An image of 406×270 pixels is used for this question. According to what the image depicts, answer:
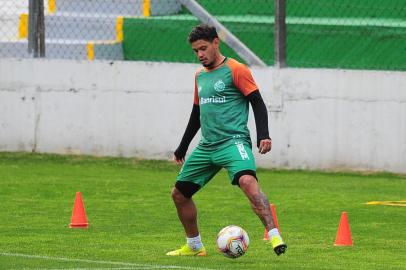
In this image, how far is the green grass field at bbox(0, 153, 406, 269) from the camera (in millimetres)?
11141

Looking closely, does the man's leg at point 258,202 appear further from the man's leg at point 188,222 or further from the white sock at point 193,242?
the white sock at point 193,242

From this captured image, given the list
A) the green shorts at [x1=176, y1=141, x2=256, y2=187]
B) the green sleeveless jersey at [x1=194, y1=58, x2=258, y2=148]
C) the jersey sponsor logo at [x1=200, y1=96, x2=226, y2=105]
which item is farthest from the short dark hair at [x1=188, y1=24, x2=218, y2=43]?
the green shorts at [x1=176, y1=141, x2=256, y2=187]

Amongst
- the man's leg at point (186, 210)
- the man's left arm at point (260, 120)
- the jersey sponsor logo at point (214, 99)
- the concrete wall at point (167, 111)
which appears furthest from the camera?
the concrete wall at point (167, 111)

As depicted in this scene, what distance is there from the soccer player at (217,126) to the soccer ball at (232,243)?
384 millimetres

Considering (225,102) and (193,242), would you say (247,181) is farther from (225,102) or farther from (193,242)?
(193,242)

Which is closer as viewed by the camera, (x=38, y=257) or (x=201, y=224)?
(x=38, y=257)

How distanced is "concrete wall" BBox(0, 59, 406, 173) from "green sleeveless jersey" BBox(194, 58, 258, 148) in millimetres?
7748

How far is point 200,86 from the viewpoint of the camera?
11.5 metres

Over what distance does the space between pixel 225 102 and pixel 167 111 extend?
29.2 feet

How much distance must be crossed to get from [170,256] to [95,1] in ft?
40.0

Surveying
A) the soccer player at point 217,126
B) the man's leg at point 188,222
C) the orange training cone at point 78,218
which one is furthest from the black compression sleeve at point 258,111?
the orange training cone at point 78,218

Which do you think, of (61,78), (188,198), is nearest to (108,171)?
(61,78)

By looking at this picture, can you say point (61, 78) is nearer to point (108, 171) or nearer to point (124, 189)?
point (108, 171)

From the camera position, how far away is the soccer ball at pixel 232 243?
1098 cm
